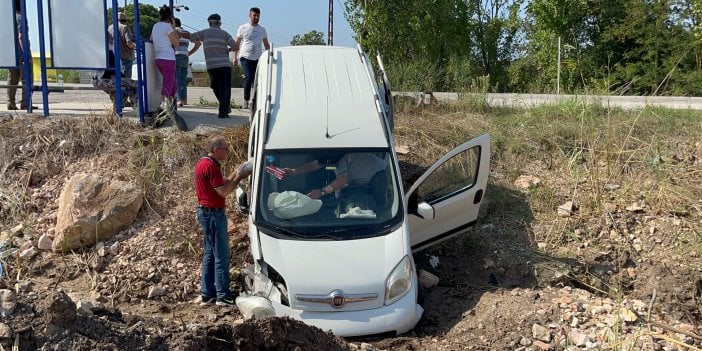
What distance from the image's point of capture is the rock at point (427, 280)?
24.6 ft

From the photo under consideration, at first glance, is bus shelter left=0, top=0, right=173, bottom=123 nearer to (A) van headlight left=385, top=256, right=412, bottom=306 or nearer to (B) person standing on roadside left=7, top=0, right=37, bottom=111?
(B) person standing on roadside left=7, top=0, right=37, bottom=111

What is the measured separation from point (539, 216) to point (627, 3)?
61.5 ft

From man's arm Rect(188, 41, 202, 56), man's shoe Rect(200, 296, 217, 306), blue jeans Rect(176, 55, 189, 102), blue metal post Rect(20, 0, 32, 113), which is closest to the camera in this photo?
man's shoe Rect(200, 296, 217, 306)

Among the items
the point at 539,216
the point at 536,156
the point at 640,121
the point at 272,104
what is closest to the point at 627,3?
the point at 640,121

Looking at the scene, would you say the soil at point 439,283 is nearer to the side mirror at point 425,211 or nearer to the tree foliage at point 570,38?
the side mirror at point 425,211

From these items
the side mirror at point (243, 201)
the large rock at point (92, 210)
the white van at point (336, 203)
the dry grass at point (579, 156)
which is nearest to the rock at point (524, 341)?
the white van at point (336, 203)

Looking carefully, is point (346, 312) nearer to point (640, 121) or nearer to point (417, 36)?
point (640, 121)

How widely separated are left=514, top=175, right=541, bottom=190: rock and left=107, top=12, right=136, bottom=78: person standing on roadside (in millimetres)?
6737

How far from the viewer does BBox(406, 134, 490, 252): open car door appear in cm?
735

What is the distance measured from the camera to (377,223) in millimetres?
6523

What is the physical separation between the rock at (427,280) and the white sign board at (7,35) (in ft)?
24.7

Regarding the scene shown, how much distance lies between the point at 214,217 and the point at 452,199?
2.67 metres

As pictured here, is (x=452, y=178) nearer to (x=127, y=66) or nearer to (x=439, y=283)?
(x=439, y=283)

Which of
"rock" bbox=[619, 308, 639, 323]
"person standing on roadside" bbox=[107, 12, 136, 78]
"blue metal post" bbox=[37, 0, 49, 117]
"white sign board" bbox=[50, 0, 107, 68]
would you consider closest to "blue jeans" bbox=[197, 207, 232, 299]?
"rock" bbox=[619, 308, 639, 323]
